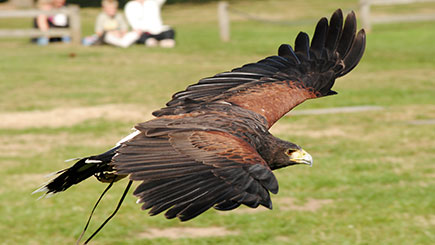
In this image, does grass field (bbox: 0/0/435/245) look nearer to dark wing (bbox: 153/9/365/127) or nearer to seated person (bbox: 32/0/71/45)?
seated person (bbox: 32/0/71/45)

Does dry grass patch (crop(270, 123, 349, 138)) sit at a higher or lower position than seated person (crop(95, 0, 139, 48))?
higher

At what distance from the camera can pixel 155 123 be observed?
5.12 m

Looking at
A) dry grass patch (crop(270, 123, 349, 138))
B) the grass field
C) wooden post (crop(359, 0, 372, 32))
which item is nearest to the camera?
the grass field

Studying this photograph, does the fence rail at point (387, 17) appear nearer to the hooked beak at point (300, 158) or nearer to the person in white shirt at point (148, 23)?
the person in white shirt at point (148, 23)

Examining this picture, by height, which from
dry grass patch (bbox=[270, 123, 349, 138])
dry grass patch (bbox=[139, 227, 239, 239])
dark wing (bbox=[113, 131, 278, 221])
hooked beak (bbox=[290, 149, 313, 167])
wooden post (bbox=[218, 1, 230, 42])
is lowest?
wooden post (bbox=[218, 1, 230, 42])

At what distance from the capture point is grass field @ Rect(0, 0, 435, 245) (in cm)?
676

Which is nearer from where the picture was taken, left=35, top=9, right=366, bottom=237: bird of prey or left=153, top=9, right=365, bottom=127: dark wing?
left=35, top=9, right=366, bottom=237: bird of prey

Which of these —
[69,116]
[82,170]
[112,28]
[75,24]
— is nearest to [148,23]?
[112,28]

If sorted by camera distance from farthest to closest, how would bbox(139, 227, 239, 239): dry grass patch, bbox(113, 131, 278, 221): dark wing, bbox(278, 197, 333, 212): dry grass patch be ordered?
bbox(278, 197, 333, 212): dry grass patch, bbox(139, 227, 239, 239): dry grass patch, bbox(113, 131, 278, 221): dark wing

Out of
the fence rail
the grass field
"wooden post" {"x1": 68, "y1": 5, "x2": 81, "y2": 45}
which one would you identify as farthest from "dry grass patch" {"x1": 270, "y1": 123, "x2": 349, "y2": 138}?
the fence rail

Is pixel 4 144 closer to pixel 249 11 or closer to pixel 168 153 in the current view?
pixel 168 153

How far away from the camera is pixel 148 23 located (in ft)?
72.4

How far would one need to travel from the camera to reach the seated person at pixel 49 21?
22500 mm

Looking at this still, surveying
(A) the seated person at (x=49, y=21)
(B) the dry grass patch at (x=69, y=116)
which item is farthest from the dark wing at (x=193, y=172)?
(A) the seated person at (x=49, y=21)
